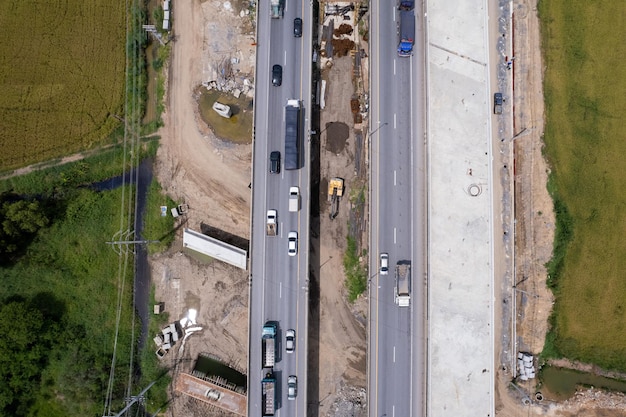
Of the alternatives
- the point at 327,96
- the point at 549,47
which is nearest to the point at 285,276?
the point at 327,96

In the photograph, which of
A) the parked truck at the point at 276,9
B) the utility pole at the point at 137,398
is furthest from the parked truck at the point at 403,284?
the parked truck at the point at 276,9

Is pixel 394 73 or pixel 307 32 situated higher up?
pixel 307 32

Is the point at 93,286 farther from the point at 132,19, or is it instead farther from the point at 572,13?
the point at 572,13


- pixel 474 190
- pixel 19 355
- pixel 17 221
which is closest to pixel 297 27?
pixel 474 190

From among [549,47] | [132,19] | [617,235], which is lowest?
[617,235]

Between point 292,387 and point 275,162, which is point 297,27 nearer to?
point 275,162

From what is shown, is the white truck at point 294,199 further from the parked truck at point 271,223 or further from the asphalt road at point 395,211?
the asphalt road at point 395,211

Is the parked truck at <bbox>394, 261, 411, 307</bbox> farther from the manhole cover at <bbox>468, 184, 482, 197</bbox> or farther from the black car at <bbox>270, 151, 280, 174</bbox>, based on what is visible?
the black car at <bbox>270, 151, 280, 174</bbox>
